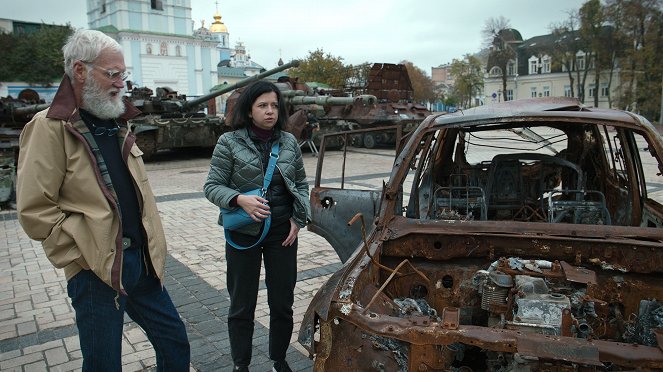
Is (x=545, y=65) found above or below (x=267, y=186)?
above

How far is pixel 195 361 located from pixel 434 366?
200cm

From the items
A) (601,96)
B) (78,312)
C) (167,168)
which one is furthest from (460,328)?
(601,96)

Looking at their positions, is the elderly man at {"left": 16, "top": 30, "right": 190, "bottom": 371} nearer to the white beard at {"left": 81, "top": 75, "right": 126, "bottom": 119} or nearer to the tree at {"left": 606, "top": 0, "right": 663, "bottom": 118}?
the white beard at {"left": 81, "top": 75, "right": 126, "bottom": 119}

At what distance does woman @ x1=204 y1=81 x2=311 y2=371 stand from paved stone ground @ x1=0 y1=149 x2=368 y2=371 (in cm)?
65

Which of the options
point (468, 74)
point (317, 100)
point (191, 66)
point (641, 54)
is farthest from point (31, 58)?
point (641, 54)

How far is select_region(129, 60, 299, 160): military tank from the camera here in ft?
50.2

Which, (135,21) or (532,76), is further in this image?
(532,76)

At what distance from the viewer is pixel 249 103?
3041mm

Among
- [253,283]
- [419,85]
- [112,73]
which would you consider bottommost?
[253,283]

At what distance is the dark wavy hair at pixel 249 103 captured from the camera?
9.90 feet

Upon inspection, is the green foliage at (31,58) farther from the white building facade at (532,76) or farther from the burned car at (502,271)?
the burned car at (502,271)

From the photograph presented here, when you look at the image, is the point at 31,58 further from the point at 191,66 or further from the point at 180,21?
the point at 191,66

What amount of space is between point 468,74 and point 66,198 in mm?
57539

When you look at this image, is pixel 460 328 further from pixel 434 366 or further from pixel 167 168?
pixel 167 168
